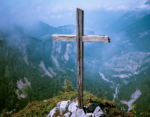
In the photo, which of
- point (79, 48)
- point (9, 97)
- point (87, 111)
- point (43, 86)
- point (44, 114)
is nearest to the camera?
point (79, 48)

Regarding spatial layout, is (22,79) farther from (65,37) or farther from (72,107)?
(65,37)

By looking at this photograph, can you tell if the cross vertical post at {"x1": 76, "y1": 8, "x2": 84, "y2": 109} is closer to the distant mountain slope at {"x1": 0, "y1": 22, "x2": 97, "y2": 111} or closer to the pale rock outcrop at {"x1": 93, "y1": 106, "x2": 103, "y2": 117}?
the pale rock outcrop at {"x1": 93, "y1": 106, "x2": 103, "y2": 117}

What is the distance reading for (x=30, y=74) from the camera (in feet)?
412

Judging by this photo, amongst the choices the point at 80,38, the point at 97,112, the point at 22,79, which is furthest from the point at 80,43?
the point at 22,79

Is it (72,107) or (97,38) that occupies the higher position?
(97,38)

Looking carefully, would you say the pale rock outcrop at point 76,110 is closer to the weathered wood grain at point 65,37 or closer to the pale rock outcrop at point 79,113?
the pale rock outcrop at point 79,113

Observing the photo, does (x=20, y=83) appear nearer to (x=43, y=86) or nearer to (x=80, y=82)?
(x=43, y=86)

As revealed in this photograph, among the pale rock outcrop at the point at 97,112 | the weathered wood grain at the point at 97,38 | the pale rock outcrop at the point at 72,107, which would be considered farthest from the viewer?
the pale rock outcrop at the point at 72,107

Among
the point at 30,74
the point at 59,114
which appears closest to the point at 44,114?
the point at 59,114

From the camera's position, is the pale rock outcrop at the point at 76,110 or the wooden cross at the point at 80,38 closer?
the wooden cross at the point at 80,38

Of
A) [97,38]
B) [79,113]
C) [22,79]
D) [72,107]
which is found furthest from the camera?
[22,79]

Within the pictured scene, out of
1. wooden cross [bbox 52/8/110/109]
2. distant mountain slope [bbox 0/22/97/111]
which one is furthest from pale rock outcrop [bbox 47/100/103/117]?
distant mountain slope [bbox 0/22/97/111]

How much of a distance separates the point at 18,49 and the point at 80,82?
645 feet

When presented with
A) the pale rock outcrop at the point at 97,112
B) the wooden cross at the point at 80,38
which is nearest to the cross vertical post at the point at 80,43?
the wooden cross at the point at 80,38
